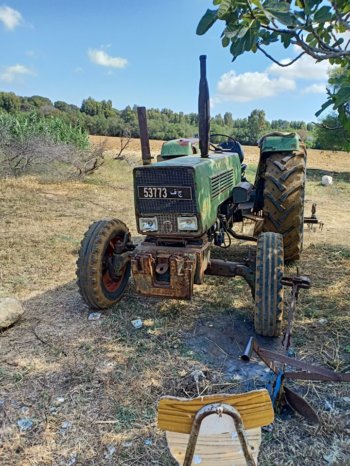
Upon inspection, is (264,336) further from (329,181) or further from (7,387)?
(329,181)

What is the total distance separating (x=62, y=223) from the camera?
721 centimetres

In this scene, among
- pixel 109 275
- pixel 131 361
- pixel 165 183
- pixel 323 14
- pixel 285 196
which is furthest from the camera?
pixel 285 196

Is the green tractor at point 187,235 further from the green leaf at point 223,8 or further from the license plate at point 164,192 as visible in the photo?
the green leaf at point 223,8

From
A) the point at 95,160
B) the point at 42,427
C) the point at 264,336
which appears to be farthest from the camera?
the point at 95,160

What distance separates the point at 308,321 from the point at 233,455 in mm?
2588

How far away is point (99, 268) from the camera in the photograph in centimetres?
354

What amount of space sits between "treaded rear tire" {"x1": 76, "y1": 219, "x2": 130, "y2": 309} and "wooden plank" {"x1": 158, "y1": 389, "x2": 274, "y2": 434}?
241 centimetres

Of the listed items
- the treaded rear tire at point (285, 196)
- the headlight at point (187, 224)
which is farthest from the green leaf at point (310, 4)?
the treaded rear tire at point (285, 196)

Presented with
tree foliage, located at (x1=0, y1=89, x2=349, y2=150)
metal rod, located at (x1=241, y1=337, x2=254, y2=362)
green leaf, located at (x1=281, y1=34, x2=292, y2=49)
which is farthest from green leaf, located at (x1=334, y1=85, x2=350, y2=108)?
tree foliage, located at (x1=0, y1=89, x2=349, y2=150)

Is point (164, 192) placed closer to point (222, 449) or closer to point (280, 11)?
point (280, 11)

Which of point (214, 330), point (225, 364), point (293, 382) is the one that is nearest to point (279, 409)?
point (293, 382)

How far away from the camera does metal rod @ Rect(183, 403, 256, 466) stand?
1.14 m

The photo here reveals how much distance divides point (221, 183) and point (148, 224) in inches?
37.5

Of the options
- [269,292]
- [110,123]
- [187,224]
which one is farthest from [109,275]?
[110,123]
